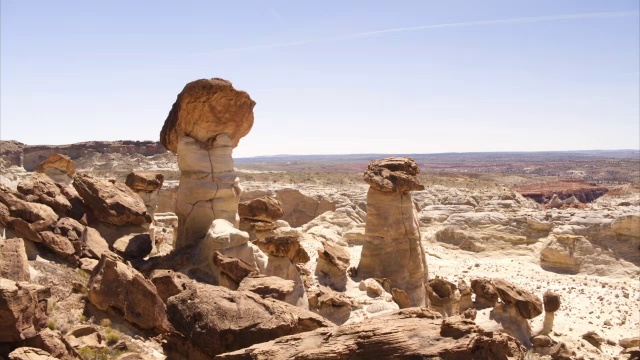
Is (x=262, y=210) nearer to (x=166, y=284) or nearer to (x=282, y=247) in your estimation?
(x=282, y=247)

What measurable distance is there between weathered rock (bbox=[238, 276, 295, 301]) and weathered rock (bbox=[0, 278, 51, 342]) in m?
3.22

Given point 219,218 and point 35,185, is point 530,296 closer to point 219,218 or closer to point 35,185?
point 219,218

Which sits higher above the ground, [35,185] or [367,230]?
[35,185]

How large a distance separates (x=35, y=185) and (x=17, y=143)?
62028 millimetres

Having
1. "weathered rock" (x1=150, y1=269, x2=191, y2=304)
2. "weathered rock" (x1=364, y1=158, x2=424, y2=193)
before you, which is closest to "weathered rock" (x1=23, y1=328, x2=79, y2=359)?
"weathered rock" (x1=150, y1=269, x2=191, y2=304)

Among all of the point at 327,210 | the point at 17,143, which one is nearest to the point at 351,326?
the point at 327,210

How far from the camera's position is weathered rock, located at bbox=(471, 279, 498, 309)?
16.2 meters

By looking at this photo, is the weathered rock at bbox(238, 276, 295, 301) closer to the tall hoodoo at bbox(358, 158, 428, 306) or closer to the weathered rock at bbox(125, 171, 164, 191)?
the tall hoodoo at bbox(358, 158, 428, 306)

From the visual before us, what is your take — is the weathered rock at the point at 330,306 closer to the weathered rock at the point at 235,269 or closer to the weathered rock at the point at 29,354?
the weathered rock at the point at 235,269

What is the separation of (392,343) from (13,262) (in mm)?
6604

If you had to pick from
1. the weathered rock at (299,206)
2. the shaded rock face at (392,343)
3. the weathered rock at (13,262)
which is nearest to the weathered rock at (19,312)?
the weathered rock at (13,262)

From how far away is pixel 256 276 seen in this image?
34.5 feet

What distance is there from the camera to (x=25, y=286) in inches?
289

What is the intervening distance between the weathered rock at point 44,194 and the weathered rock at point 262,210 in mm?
5640
